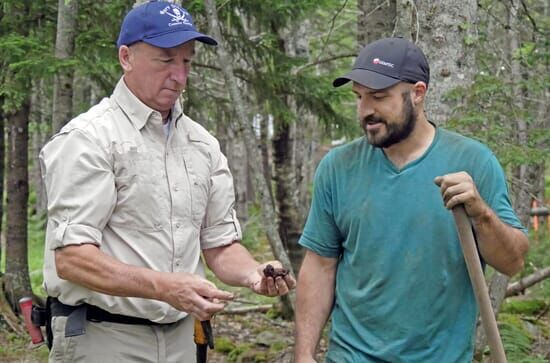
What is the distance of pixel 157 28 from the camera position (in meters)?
3.49

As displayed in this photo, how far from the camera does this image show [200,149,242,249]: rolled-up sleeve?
3.83 meters

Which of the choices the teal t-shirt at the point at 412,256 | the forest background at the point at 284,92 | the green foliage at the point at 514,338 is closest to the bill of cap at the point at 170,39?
the teal t-shirt at the point at 412,256

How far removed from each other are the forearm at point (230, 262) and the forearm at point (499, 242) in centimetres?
106

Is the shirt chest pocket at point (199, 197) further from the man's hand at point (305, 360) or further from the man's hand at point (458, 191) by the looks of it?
the man's hand at point (458, 191)

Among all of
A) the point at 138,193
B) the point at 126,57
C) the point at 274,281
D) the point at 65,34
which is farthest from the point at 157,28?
the point at 65,34

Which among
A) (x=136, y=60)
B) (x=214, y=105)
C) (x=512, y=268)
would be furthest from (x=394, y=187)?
(x=214, y=105)

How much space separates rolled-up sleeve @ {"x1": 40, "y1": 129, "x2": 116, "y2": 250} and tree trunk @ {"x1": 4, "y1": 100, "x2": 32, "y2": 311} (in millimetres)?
6917

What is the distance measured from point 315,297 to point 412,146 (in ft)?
2.71

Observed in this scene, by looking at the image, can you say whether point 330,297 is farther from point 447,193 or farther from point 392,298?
point 447,193

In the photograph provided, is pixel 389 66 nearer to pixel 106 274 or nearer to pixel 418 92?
pixel 418 92

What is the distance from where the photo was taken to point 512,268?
3398 millimetres

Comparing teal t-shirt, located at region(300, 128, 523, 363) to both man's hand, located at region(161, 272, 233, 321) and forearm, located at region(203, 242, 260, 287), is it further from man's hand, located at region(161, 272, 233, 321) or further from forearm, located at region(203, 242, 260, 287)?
man's hand, located at region(161, 272, 233, 321)

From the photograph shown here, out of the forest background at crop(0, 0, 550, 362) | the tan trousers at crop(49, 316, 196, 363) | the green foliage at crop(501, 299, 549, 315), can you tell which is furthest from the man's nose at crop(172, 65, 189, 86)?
the green foliage at crop(501, 299, 549, 315)

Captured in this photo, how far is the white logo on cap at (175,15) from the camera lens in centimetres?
355
